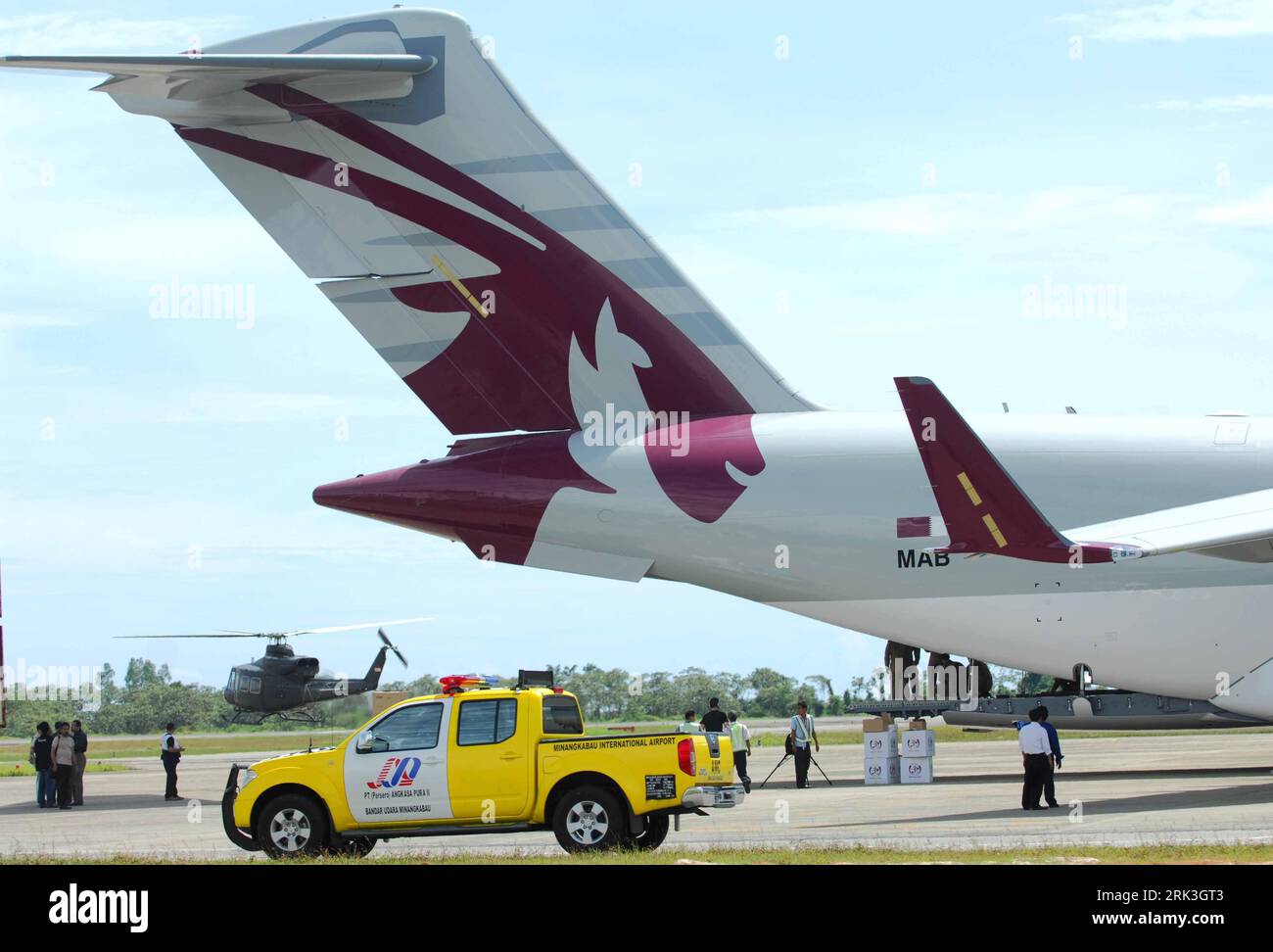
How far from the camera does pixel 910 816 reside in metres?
17.5

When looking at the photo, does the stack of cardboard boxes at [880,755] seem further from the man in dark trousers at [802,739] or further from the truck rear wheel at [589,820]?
the truck rear wheel at [589,820]

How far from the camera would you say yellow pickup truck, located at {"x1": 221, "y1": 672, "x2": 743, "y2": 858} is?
13.8 m

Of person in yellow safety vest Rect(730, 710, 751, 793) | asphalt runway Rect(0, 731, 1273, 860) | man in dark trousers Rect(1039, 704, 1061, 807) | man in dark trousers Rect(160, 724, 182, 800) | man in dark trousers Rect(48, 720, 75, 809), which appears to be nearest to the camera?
asphalt runway Rect(0, 731, 1273, 860)

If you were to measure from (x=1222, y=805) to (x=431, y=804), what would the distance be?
9.29 metres

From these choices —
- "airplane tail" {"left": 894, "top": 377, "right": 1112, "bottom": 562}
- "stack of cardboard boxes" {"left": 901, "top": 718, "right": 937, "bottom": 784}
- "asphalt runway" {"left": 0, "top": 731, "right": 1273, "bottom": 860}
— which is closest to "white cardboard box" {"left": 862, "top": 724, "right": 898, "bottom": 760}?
"stack of cardboard boxes" {"left": 901, "top": 718, "right": 937, "bottom": 784}

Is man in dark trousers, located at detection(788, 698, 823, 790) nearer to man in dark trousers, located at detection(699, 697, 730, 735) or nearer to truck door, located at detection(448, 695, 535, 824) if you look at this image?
man in dark trousers, located at detection(699, 697, 730, 735)

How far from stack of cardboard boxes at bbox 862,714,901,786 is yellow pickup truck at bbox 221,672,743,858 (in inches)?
391

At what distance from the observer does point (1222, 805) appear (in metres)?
17.5

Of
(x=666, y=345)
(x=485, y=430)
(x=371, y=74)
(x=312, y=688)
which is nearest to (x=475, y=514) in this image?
(x=485, y=430)

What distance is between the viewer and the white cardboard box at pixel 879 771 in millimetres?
23875

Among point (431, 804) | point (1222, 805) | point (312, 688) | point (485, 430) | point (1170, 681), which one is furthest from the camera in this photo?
point (312, 688)

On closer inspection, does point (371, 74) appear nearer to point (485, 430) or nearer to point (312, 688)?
point (485, 430)

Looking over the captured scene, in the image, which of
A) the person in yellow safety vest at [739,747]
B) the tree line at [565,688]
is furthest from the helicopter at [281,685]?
the person in yellow safety vest at [739,747]

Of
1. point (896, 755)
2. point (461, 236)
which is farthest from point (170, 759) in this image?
point (896, 755)
